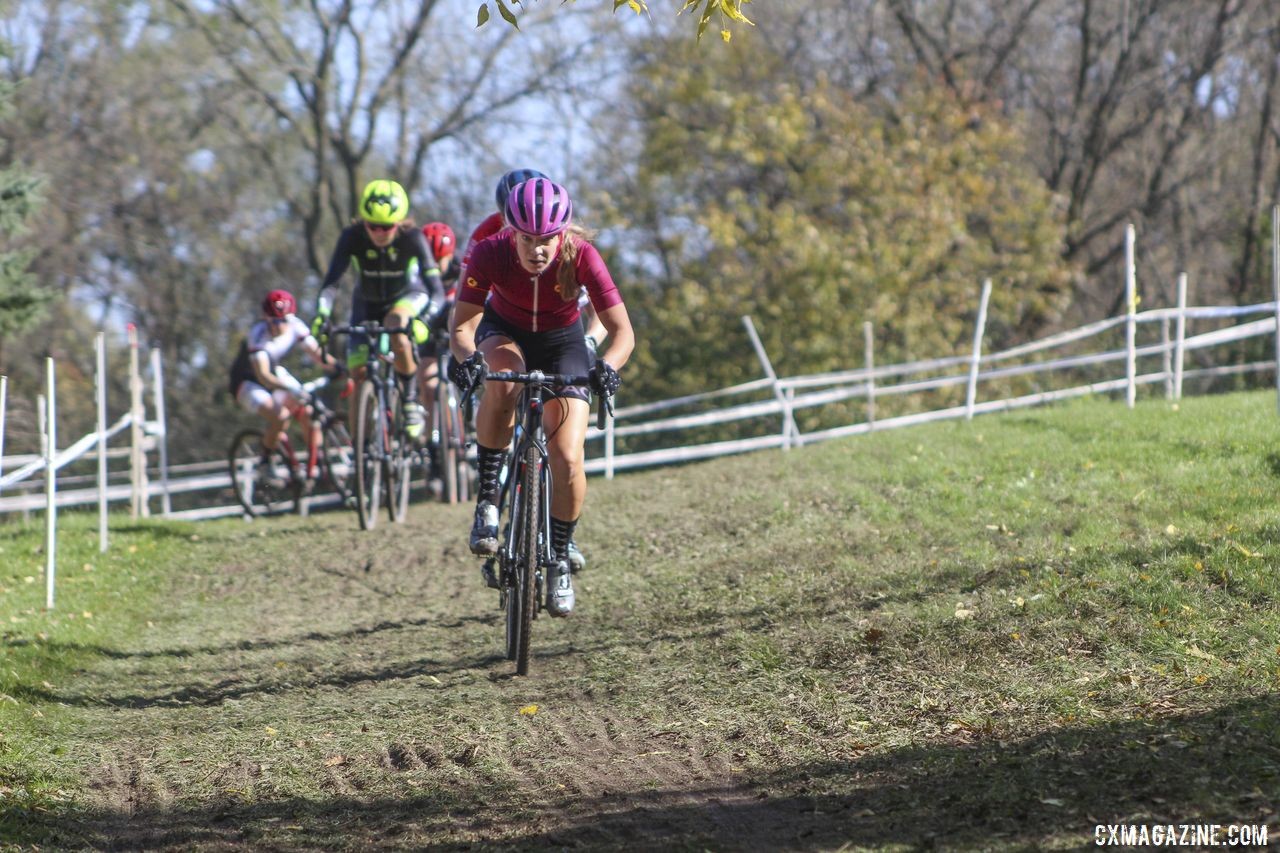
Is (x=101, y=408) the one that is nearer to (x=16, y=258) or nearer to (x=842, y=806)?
(x=16, y=258)

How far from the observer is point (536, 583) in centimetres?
690

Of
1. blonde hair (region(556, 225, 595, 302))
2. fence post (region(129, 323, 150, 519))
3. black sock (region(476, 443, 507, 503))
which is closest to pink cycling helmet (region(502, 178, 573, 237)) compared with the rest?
blonde hair (region(556, 225, 595, 302))

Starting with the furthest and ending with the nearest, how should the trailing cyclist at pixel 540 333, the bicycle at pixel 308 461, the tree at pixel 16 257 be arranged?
1. the tree at pixel 16 257
2. the bicycle at pixel 308 461
3. the trailing cyclist at pixel 540 333

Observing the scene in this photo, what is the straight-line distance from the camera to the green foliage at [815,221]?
27.6 meters

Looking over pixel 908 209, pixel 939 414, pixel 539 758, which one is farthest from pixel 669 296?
pixel 539 758

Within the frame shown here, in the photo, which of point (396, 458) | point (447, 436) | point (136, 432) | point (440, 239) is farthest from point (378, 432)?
point (136, 432)

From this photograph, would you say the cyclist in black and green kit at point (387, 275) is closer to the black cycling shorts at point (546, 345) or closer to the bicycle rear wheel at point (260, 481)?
the bicycle rear wheel at point (260, 481)

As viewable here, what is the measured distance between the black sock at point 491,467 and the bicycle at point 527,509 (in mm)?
113

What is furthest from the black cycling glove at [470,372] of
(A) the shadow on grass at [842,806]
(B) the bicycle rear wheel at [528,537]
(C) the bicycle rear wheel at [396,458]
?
(C) the bicycle rear wheel at [396,458]

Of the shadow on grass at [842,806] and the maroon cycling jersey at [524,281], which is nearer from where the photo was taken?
the shadow on grass at [842,806]

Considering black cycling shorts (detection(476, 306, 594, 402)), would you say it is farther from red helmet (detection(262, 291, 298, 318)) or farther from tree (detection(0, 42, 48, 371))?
tree (detection(0, 42, 48, 371))

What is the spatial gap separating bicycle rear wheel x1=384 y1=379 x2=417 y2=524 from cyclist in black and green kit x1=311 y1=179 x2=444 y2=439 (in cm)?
12

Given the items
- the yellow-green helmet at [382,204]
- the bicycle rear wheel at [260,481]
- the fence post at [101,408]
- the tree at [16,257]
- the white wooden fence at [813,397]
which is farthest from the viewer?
the tree at [16,257]

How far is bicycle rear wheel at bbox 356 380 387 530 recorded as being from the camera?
10.9 m
